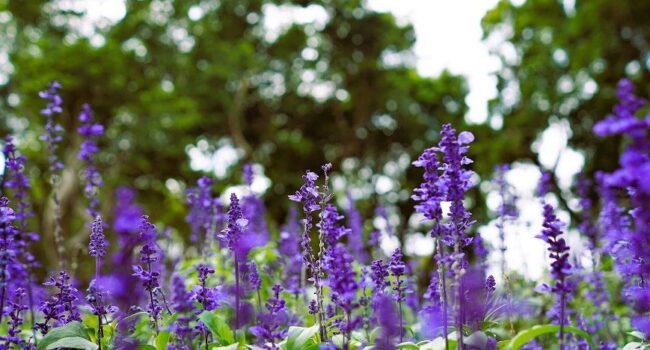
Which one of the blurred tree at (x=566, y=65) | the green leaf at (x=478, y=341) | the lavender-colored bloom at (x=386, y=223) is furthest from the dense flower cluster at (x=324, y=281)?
the blurred tree at (x=566, y=65)

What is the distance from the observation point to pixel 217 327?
3.65m

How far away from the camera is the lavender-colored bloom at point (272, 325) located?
3348 mm

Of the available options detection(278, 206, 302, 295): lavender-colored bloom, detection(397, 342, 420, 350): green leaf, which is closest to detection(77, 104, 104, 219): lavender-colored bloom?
detection(278, 206, 302, 295): lavender-colored bloom

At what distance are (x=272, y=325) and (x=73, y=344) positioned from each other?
1071mm

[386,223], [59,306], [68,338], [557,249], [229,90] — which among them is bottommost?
[68,338]

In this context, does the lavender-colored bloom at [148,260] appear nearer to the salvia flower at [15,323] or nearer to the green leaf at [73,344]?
the green leaf at [73,344]

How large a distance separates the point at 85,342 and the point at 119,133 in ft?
62.6

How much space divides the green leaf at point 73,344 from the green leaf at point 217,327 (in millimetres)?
590

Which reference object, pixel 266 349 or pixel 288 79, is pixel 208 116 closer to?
pixel 288 79

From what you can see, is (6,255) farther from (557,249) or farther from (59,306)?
(557,249)

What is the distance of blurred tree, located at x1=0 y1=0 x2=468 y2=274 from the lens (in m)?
20.3

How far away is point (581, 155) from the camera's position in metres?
17.7

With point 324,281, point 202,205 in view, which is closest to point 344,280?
point 324,281

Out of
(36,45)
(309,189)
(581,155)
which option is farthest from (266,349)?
(36,45)
